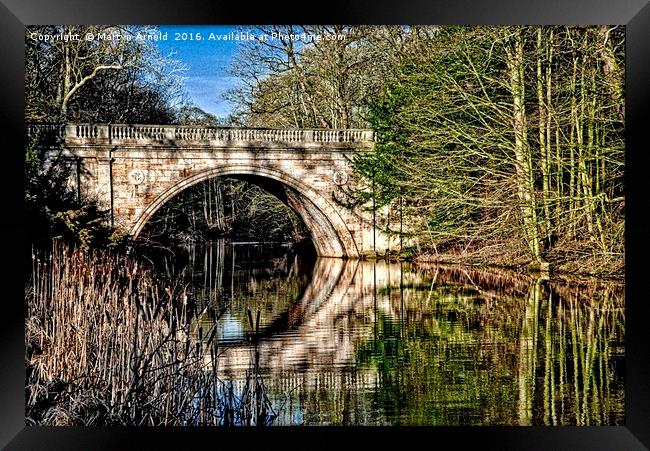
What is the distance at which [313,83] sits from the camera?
10.1m

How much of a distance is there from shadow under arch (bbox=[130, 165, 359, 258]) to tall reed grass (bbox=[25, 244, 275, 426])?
761 centimetres

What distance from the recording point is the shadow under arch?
13.6 meters

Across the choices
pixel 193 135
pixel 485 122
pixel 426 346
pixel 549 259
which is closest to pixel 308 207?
pixel 193 135

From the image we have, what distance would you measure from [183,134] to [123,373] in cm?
862

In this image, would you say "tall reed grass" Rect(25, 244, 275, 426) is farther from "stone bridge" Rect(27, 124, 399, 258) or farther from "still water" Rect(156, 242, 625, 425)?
"stone bridge" Rect(27, 124, 399, 258)

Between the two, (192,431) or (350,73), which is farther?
(350,73)

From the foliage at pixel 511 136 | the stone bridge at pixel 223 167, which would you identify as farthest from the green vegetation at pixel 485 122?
the stone bridge at pixel 223 167

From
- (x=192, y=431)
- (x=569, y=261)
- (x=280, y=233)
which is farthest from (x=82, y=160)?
(x=192, y=431)

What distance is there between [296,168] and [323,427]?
997 cm

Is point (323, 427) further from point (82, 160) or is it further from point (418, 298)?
point (82, 160)

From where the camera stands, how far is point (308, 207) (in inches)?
589

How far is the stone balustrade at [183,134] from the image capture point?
1148 centimetres

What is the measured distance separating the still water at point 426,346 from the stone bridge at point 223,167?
1989mm
